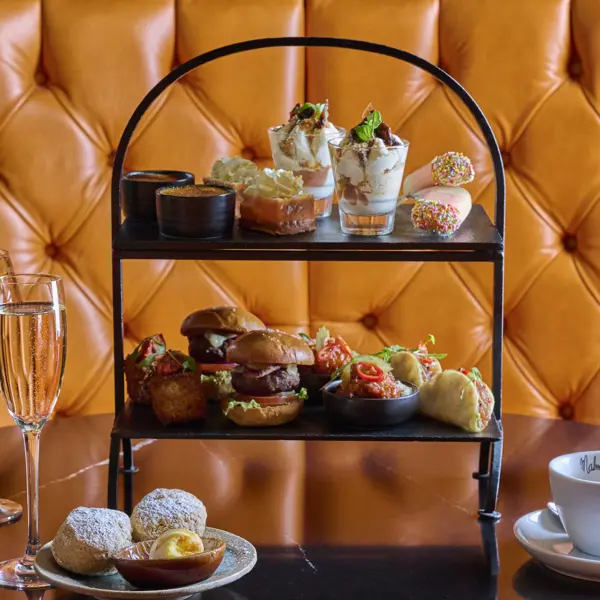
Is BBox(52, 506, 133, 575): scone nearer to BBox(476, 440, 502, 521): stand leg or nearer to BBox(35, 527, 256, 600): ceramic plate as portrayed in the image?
BBox(35, 527, 256, 600): ceramic plate

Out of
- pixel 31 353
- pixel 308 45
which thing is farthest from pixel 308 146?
pixel 31 353

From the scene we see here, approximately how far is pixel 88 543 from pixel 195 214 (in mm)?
384

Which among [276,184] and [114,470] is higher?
[276,184]

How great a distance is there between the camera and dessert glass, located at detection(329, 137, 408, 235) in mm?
1248

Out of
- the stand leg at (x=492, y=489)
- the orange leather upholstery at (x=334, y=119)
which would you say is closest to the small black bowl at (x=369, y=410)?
the stand leg at (x=492, y=489)

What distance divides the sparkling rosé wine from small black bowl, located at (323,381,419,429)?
0.33 metres

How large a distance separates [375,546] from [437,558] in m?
0.07

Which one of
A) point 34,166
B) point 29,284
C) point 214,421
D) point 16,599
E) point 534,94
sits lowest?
point 16,599

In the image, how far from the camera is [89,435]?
158 cm

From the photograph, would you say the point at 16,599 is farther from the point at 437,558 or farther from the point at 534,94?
the point at 534,94

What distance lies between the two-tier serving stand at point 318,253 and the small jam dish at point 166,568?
262mm

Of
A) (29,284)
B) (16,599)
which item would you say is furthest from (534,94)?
(16,599)

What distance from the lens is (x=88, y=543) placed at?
104 centimetres

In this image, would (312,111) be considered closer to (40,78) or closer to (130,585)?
(130,585)
